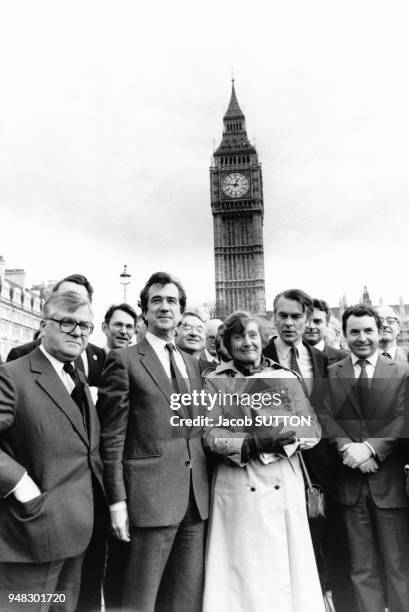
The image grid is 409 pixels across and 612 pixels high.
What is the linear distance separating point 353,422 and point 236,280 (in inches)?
2081

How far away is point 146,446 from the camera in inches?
107

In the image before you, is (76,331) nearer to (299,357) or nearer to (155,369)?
(155,369)

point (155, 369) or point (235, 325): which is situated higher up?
point (235, 325)

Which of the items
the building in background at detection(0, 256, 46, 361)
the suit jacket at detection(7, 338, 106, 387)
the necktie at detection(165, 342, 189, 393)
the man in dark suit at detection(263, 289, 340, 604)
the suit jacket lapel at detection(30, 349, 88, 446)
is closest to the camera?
the suit jacket lapel at detection(30, 349, 88, 446)

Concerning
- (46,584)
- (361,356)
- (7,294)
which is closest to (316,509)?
(361,356)

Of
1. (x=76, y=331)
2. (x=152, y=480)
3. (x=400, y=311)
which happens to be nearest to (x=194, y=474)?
(x=152, y=480)

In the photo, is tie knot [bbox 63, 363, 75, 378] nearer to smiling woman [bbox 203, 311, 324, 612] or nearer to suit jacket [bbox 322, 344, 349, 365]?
smiling woman [bbox 203, 311, 324, 612]

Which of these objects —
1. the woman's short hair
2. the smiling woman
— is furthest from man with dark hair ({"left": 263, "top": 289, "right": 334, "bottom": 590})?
the woman's short hair

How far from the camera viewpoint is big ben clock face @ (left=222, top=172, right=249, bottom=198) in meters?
51.2

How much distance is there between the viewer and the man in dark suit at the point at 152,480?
103 inches

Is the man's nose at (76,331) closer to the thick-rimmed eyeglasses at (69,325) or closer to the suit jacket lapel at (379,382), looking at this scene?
the thick-rimmed eyeglasses at (69,325)

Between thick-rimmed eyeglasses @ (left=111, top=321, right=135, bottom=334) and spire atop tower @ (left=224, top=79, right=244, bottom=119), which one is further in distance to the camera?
spire atop tower @ (left=224, top=79, right=244, bottom=119)

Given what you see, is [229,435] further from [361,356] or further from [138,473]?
[361,356]

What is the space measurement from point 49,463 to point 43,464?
0.03 metres
